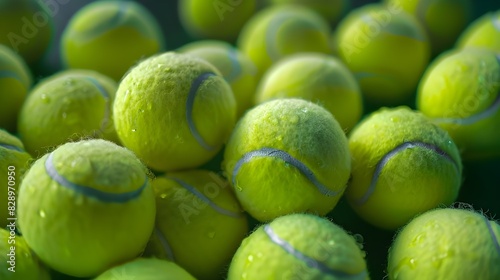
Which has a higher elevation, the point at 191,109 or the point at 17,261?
the point at 191,109

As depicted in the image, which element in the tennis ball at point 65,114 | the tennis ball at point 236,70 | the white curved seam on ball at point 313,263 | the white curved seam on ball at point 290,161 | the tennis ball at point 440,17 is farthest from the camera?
the tennis ball at point 440,17

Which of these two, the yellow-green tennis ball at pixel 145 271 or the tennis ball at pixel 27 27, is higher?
the tennis ball at pixel 27 27

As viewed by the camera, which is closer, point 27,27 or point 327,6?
point 27,27

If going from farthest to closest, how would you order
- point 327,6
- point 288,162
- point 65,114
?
point 327,6 → point 65,114 → point 288,162

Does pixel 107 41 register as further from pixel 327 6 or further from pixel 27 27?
pixel 327 6

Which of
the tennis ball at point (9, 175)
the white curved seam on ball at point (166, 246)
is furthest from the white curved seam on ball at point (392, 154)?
the tennis ball at point (9, 175)

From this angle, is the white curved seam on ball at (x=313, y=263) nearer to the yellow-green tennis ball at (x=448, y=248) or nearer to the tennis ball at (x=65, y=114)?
the yellow-green tennis ball at (x=448, y=248)

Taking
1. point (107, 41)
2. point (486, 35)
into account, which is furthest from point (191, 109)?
point (486, 35)

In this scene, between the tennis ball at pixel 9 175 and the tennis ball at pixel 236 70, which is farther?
the tennis ball at pixel 236 70
